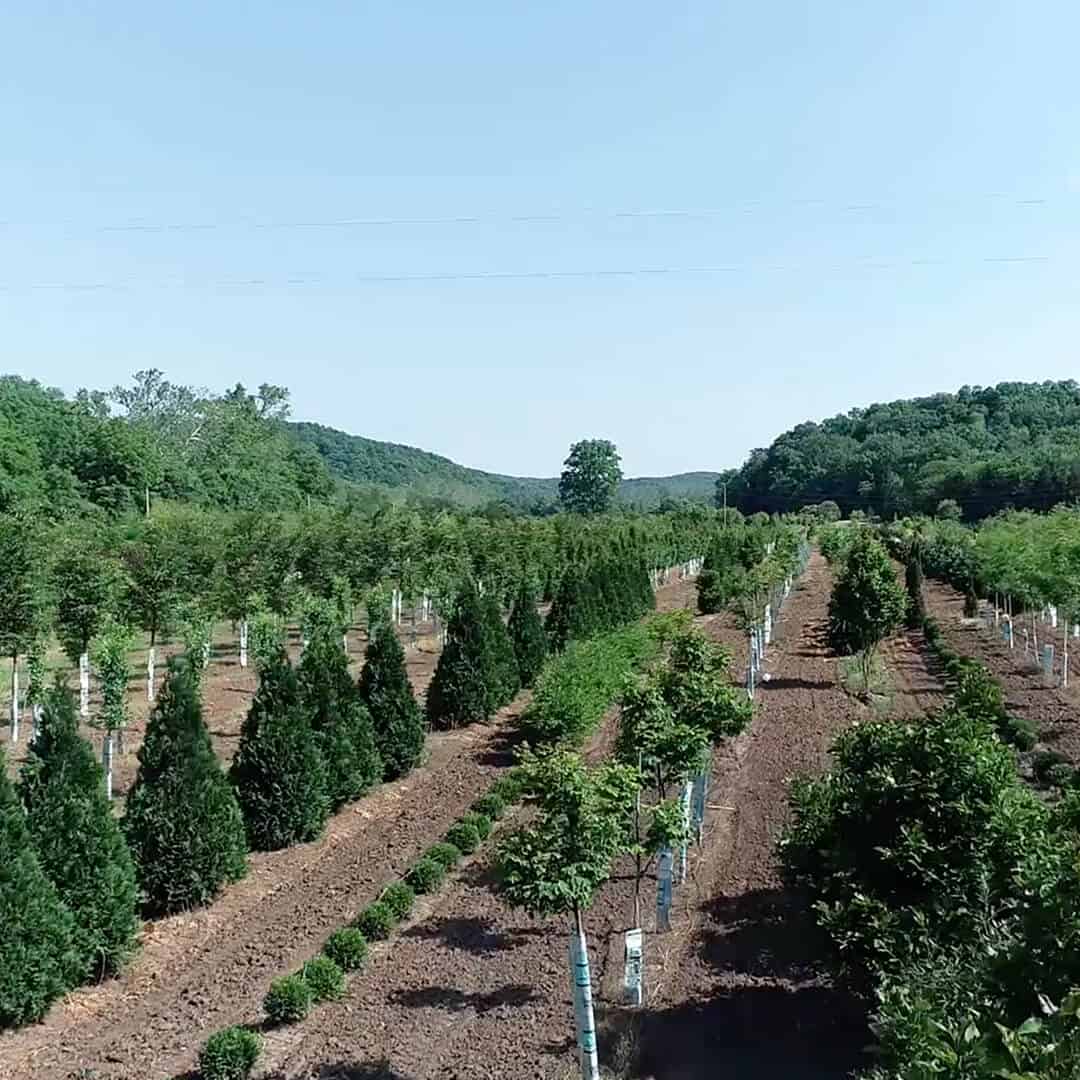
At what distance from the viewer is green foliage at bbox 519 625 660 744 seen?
1692 cm

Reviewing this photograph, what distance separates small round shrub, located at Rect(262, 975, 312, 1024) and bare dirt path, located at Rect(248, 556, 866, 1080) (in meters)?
0.11

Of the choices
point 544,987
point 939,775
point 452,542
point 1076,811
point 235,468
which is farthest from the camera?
point 235,468

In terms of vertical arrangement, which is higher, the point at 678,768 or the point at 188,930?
the point at 678,768

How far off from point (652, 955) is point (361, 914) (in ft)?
9.60

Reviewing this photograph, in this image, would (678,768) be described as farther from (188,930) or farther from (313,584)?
(313,584)

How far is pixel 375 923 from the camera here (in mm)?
9789

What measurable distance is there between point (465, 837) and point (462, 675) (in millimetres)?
6925

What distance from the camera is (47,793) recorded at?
8859mm

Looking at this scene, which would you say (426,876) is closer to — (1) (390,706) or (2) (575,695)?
(1) (390,706)

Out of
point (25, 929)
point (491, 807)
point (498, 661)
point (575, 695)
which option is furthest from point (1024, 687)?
point (25, 929)

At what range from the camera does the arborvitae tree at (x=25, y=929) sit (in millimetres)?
7848

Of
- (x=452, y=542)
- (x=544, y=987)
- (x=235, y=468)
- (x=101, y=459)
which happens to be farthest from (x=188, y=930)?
(x=235, y=468)

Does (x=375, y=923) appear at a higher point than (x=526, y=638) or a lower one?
lower

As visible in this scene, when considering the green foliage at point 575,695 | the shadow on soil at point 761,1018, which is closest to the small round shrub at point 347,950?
the shadow on soil at point 761,1018
